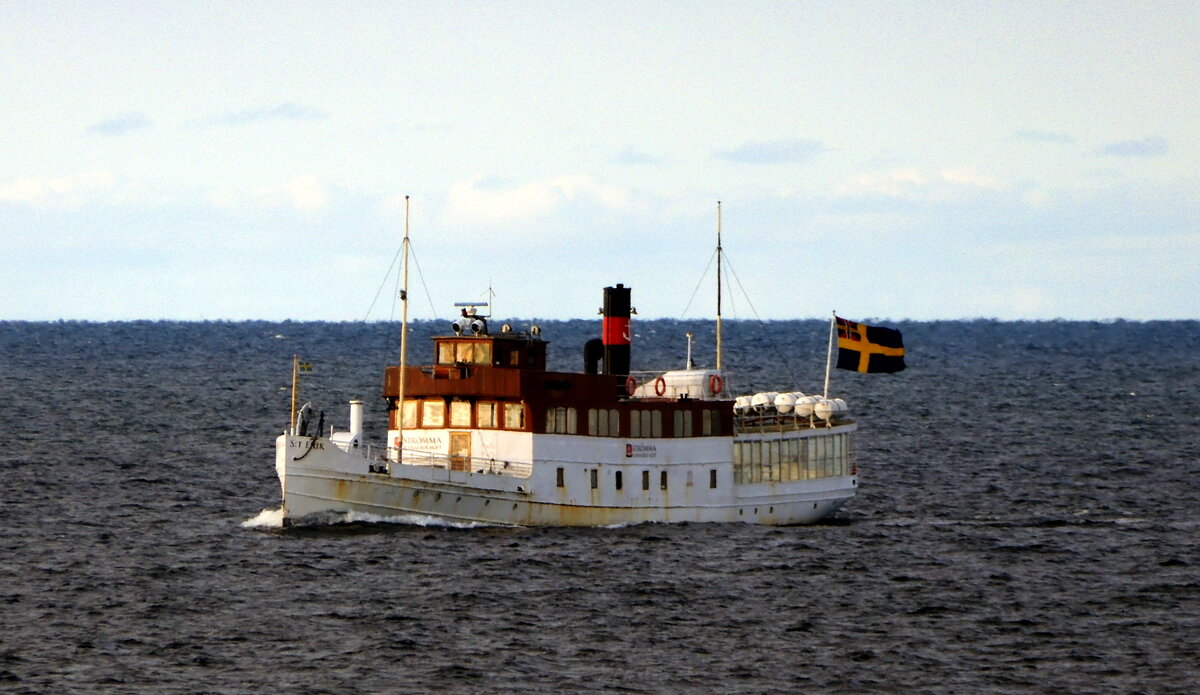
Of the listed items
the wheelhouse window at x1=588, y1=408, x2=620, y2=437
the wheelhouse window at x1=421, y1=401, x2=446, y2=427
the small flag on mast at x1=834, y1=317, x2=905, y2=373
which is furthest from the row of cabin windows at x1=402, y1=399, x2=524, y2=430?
the small flag on mast at x1=834, y1=317, x2=905, y2=373

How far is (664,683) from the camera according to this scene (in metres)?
36.4

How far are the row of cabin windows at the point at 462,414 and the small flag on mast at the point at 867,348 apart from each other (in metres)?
12.4

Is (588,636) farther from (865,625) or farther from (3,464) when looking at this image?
(3,464)

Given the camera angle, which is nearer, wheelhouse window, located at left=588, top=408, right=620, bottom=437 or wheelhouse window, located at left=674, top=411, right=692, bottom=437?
wheelhouse window, located at left=588, top=408, right=620, bottom=437

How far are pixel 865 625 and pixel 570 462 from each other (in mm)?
13676

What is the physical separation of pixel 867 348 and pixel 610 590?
17.6m

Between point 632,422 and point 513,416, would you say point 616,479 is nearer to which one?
point 632,422

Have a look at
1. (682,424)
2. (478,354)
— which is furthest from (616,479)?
(478,354)

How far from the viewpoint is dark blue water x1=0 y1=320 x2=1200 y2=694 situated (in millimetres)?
37375

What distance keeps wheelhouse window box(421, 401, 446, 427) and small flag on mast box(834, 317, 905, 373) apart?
14.1 meters

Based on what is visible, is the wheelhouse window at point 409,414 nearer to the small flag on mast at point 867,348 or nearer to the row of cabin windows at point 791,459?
the row of cabin windows at point 791,459

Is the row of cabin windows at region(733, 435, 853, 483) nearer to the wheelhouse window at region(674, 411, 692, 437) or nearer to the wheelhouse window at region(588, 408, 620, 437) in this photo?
the wheelhouse window at region(674, 411, 692, 437)

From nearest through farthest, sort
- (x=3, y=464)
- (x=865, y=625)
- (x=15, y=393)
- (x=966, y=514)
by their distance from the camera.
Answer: (x=865, y=625) < (x=966, y=514) < (x=3, y=464) < (x=15, y=393)

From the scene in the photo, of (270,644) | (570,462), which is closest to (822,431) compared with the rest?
(570,462)
